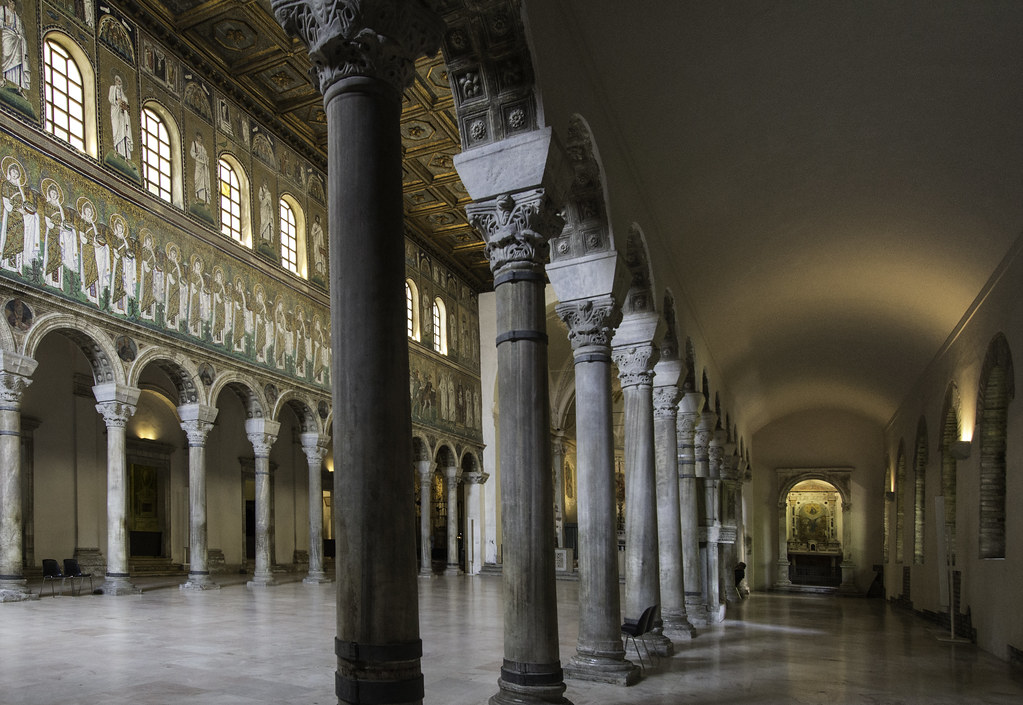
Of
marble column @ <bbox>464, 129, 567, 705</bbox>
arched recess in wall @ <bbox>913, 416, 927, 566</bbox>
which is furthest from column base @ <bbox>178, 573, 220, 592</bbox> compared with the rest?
arched recess in wall @ <bbox>913, 416, 927, 566</bbox>

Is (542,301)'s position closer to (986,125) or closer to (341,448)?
(341,448)

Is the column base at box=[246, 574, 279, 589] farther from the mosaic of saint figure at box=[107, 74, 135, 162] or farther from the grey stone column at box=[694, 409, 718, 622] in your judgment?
the grey stone column at box=[694, 409, 718, 622]

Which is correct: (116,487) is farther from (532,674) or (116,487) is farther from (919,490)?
(919,490)

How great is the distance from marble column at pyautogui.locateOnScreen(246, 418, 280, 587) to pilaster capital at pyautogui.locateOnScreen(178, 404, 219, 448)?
5.41 feet

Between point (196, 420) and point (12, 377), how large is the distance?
4.41 meters

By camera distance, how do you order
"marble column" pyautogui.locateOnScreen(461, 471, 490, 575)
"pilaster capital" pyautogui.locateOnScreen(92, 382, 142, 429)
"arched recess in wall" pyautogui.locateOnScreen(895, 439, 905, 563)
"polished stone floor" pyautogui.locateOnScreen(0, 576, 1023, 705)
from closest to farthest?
"polished stone floor" pyautogui.locateOnScreen(0, 576, 1023, 705)
"pilaster capital" pyautogui.locateOnScreen(92, 382, 142, 429)
"arched recess in wall" pyautogui.locateOnScreen(895, 439, 905, 563)
"marble column" pyautogui.locateOnScreen(461, 471, 490, 575)

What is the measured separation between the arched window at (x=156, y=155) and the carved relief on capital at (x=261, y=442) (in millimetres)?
5526

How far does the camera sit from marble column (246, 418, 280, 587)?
18.8 meters

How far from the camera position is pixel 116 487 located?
15031 millimetres

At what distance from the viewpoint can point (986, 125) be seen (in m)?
9.34

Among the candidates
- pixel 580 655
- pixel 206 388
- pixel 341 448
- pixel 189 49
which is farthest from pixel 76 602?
pixel 341 448

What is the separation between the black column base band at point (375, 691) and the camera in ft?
11.9

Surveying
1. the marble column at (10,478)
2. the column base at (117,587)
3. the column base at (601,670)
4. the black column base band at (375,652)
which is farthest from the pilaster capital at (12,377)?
the black column base band at (375,652)

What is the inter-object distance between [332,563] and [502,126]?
80.5ft
